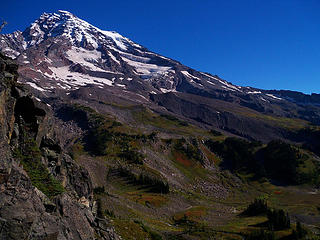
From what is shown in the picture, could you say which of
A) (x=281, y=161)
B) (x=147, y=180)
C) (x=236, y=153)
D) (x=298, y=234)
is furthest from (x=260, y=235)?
(x=281, y=161)

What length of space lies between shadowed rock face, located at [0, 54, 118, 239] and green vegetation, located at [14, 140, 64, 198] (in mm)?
276

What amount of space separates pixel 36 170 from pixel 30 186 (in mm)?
6560

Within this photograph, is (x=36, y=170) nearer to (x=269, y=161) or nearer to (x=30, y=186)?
(x=30, y=186)

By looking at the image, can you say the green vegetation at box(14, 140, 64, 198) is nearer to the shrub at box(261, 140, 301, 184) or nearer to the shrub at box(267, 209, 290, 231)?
the shrub at box(267, 209, 290, 231)

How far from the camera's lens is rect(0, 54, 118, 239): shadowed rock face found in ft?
51.3

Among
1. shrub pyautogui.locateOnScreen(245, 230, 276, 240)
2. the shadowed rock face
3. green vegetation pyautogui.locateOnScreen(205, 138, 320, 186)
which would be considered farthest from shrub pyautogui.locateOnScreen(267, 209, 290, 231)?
green vegetation pyautogui.locateOnScreen(205, 138, 320, 186)

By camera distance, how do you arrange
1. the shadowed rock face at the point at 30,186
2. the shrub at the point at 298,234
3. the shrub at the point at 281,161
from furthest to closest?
the shrub at the point at 281,161 → the shrub at the point at 298,234 → the shadowed rock face at the point at 30,186

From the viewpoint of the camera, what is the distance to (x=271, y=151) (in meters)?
164

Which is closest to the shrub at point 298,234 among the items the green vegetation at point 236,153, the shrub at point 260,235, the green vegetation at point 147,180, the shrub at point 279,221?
the shrub at point 260,235

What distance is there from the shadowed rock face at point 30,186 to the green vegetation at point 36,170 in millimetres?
276

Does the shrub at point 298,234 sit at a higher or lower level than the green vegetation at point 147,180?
lower

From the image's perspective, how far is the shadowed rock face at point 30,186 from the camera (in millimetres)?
15648

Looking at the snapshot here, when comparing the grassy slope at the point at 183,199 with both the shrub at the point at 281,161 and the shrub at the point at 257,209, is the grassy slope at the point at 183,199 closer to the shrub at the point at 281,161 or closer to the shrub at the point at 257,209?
the shrub at the point at 257,209

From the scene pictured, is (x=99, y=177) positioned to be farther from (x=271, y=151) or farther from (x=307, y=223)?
(x=271, y=151)
